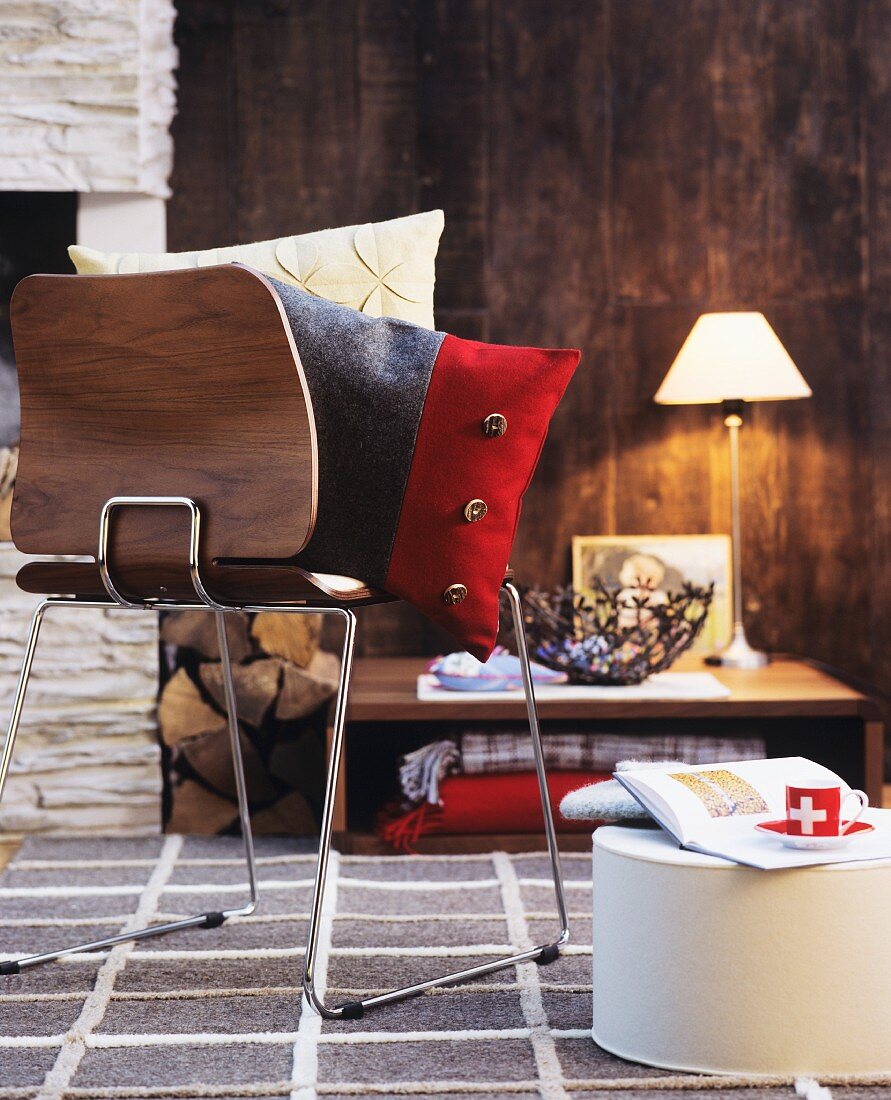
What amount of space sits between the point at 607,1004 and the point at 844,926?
0.86 ft

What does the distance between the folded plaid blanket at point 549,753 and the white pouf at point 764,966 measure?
1.09 metres

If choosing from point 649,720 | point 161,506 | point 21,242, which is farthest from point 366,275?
point 21,242

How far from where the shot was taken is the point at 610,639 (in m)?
2.47

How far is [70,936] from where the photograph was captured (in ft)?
6.02

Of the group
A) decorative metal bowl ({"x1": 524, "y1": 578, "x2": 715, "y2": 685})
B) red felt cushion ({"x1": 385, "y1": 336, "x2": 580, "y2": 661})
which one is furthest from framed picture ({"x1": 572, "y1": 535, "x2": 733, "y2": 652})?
red felt cushion ({"x1": 385, "y1": 336, "x2": 580, "y2": 661})

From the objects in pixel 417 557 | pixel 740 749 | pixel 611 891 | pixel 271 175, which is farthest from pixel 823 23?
pixel 611 891

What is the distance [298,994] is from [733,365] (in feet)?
5.56

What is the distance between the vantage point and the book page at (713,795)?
133 cm

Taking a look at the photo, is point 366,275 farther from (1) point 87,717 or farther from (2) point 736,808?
(1) point 87,717

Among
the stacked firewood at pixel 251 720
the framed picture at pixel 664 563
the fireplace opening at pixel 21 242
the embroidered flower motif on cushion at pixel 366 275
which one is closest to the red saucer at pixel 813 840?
the embroidered flower motif on cushion at pixel 366 275

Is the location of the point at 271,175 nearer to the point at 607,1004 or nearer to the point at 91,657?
the point at 91,657

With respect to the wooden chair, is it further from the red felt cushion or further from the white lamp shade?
the white lamp shade

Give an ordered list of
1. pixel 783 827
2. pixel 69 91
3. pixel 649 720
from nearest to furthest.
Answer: pixel 783 827 → pixel 649 720 → pixel 69 91

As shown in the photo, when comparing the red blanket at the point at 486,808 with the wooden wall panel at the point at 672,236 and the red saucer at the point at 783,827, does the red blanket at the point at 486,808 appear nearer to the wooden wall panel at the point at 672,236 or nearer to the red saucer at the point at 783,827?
the wooden wall panel at the point at 672,236
